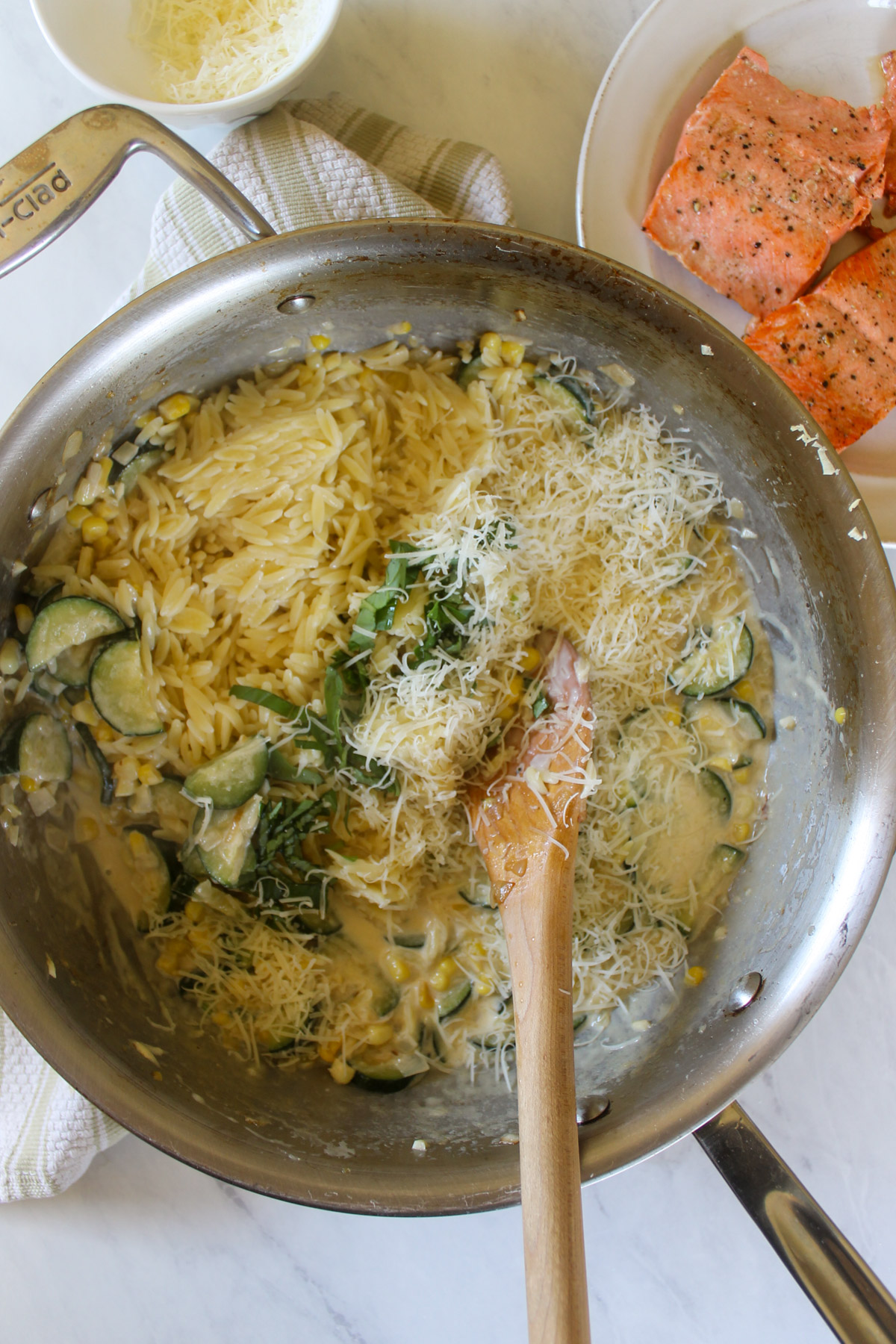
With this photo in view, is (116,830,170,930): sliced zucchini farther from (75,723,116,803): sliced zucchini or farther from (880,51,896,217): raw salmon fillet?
(880,51,896,217): raw salmon fillet

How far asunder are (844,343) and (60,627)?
1.74m

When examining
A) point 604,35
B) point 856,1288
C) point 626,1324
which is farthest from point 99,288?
point 626,1324

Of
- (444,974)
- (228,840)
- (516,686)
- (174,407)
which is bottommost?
(444,974)

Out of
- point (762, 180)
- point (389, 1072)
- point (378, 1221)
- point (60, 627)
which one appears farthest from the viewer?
point (378, 1221)

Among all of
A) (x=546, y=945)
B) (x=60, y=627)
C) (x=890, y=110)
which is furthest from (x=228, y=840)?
(x=890, y=110)

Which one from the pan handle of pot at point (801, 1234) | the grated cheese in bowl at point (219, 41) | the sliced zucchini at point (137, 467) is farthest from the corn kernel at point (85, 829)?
the grated cheese in bowl at point (219, 41)

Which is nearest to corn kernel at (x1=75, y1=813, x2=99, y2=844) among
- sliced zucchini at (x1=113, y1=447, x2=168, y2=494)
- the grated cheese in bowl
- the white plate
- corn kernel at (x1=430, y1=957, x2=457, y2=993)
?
sliced zucchini at (x1=113, y1=447, x2=168, y2=494)

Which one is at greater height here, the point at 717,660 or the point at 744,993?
the point at 717,660

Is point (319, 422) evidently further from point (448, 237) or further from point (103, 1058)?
point (103, 1058)

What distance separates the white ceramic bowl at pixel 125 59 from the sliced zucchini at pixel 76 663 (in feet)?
3.49

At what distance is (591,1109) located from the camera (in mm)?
1782

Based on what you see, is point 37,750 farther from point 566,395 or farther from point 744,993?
point 744,993

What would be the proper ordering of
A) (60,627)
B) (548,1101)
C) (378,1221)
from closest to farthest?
1. (548,1101)
2. (60,627)
3. (378,1221)

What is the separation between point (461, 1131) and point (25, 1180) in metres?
0.95
